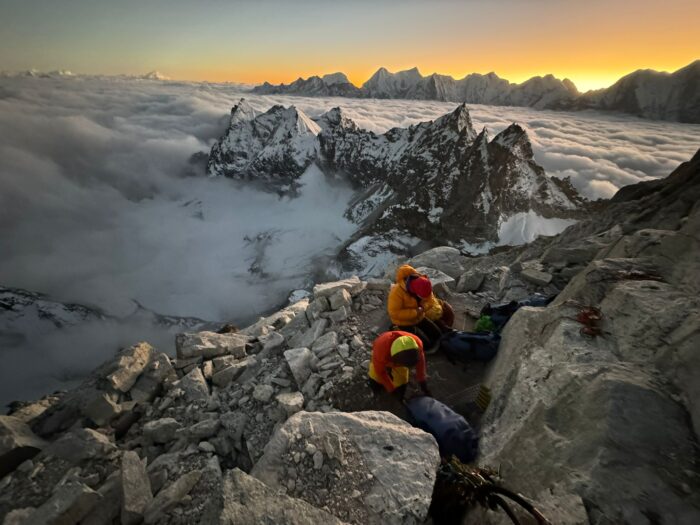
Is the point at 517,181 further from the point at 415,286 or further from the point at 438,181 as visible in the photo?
the point at 415,286

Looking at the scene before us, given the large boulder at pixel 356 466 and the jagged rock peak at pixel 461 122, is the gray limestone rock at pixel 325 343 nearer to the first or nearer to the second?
the large boulder at pixel 356 466

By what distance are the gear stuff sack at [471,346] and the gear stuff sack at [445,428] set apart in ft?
7.23

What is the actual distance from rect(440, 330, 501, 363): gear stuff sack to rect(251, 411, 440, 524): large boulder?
335 centimetres

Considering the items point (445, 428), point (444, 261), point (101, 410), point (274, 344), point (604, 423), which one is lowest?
point (101, 410)

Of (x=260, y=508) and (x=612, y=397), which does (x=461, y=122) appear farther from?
(x=260, y=508)

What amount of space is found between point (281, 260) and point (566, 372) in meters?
162

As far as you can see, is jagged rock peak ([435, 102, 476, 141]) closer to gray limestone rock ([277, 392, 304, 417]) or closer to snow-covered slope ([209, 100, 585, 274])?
snow-covered slope ([209, 100, 585, 274])

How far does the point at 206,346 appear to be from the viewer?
10.1 meters

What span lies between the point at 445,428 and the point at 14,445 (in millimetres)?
8249

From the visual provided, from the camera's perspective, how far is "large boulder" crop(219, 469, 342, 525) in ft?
9.91

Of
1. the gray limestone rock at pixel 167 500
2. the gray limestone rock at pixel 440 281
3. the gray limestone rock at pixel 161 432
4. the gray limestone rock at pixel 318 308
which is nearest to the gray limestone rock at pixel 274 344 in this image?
the gray limestone rock at pixel 318 308

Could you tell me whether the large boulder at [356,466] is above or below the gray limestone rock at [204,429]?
above

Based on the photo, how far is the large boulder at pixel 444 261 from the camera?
15.9 meters

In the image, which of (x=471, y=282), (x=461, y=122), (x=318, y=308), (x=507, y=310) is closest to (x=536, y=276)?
(x=471, y=282)
